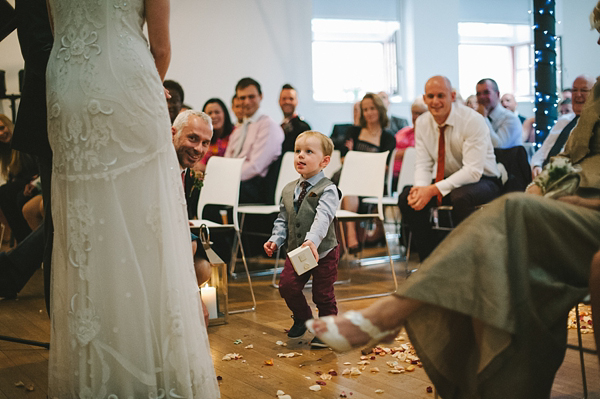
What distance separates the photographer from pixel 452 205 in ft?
14.4

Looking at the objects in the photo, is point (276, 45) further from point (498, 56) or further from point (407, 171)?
point (407, 171)

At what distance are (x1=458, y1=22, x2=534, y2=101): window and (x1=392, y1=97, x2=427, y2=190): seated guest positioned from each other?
501 centimetres

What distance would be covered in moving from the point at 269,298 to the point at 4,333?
1.67m

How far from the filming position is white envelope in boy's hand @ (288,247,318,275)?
9.44ft

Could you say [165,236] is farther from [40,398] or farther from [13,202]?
[13,202]

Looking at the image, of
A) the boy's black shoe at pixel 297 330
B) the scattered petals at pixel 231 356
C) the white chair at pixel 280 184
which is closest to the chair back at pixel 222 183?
the white chair at pixel 280 184

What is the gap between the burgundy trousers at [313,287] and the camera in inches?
119

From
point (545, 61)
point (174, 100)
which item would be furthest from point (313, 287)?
point (545, 61)

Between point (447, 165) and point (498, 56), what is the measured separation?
8.43 metres

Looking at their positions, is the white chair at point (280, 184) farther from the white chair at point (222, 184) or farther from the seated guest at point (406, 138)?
the seated guest at point (406, 138)

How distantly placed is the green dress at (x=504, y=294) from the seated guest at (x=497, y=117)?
13.1ft

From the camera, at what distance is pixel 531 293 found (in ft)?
5.33

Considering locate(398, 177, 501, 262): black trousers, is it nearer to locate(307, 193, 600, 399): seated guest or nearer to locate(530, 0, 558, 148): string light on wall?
locate(530, 0, 558, 148): string light on wall

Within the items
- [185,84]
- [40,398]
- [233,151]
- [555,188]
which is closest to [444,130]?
[233,151]
